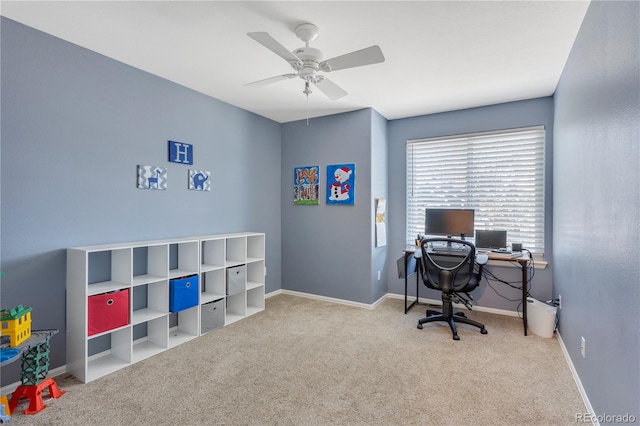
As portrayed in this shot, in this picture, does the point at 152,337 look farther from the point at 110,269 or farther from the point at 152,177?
the point at 152,177

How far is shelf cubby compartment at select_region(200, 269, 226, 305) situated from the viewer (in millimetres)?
3320

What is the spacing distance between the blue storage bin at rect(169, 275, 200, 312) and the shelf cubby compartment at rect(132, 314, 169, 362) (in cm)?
13

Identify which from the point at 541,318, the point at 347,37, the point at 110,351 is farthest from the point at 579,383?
the point at 110,351

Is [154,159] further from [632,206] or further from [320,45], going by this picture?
[632,206]

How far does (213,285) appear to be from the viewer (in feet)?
11.1

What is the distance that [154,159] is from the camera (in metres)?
2.98

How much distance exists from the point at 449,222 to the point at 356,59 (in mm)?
2428

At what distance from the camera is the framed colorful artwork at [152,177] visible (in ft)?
9.38

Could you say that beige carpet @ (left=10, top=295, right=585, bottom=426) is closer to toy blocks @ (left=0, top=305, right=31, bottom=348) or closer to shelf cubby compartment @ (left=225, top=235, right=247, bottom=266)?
toy blocks @ (left=0, top=305, right=31, bottom=348)

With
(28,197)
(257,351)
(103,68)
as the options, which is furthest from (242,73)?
(257,351)

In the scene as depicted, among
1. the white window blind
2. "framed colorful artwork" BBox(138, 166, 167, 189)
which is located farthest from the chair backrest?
"framed colorful artwork" BBox(138, 166, 167, 189)

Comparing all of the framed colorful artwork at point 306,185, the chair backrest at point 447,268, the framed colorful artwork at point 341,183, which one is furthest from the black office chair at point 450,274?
the framed colorful artwork at point 306,185

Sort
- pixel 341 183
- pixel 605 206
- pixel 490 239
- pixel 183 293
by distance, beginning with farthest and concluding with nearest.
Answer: pixel 341 183, pixel 490 239, pixel 183 293, pixel 605 206

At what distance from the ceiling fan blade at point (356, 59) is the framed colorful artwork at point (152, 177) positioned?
1.86 metres
